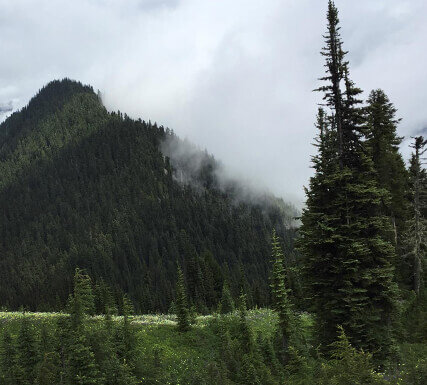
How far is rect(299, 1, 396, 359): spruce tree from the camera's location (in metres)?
16.6

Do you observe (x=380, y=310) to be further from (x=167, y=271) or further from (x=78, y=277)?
(x=167, y=271)

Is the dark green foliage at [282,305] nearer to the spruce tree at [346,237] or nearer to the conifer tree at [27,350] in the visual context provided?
the spruce tree at [346,237]

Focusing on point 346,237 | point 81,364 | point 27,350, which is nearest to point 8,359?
point 27,350

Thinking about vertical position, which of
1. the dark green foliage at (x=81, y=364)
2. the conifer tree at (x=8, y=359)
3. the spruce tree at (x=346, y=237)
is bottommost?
the conifer tree at (x=8, y=359)

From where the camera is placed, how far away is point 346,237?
1694 centimetres

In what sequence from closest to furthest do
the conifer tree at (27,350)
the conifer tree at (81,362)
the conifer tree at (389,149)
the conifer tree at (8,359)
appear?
the conifer tree at (81,362) → the conifer tree at (8,359) → the conifer tree at (27,350) → the conifer tree at (389,149)

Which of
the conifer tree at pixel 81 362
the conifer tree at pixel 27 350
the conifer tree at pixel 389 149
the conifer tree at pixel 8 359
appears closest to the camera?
the conifer tree at pixel 81 362

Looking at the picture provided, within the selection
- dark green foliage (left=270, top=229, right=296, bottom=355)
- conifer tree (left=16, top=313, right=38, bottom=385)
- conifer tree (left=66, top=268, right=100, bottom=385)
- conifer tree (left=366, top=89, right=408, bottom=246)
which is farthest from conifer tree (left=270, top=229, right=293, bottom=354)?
conifer tree (left=16, top=313, right=38, bottom=385)

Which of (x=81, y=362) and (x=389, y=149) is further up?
(x=389, y=149)

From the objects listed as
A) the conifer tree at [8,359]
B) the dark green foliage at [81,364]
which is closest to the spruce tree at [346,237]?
the dark green foliage at [81,364]

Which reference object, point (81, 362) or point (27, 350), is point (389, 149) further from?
point (27, 350)

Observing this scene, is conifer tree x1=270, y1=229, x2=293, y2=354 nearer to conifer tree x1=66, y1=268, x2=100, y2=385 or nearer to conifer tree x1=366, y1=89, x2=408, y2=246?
conifer tree x1=366, y1=89, x2=408, y2=246

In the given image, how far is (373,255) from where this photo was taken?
1738 cm

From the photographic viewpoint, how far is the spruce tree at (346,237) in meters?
16.6
